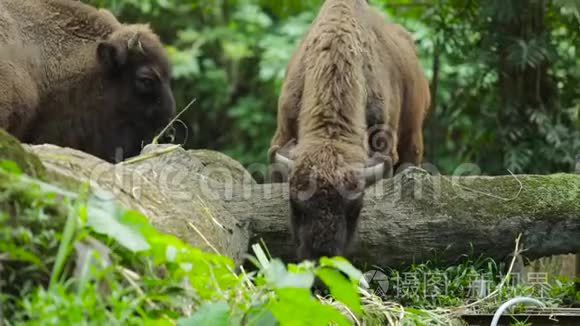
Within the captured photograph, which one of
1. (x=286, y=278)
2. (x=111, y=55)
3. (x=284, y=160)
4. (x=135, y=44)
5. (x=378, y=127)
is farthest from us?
(x=135, y=44)

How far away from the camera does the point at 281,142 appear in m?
8.14

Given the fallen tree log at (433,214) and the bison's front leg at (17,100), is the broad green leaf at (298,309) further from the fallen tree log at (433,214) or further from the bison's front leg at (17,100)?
the bison's front leg at (17,100)

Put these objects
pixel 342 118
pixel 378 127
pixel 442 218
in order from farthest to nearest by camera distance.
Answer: pixel 378 127 → pixel 342 118 → pixel 442 218

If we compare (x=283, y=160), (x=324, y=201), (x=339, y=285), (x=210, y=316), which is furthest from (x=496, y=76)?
(x=210, y=316)

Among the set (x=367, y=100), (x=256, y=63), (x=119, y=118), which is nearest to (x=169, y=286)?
(x=367, y=100)

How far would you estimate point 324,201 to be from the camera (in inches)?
255

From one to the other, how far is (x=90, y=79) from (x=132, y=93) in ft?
1.23

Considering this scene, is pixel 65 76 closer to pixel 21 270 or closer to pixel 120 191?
pixel 120 191

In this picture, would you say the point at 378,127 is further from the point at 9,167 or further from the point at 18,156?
the point at 9,167

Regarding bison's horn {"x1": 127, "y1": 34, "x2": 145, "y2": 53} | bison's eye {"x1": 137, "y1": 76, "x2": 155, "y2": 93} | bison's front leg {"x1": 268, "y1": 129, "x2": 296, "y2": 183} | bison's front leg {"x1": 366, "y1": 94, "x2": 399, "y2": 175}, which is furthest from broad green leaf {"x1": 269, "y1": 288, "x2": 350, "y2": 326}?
bison's horn {"x1": 127, "y1": 34, "x2": 145, "y2": 53}

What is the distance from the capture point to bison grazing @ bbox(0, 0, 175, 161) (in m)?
8.43

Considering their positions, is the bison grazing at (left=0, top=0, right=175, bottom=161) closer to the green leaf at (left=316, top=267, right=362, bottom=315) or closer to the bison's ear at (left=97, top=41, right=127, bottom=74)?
the bison's ear at (left=97, top=41, right=127, bottom=74)

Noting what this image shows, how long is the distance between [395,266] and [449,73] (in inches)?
298

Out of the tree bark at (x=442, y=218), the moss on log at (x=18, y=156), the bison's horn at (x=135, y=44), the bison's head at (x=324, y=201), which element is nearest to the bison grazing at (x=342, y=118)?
the bison's head at (x=324, y=201)
